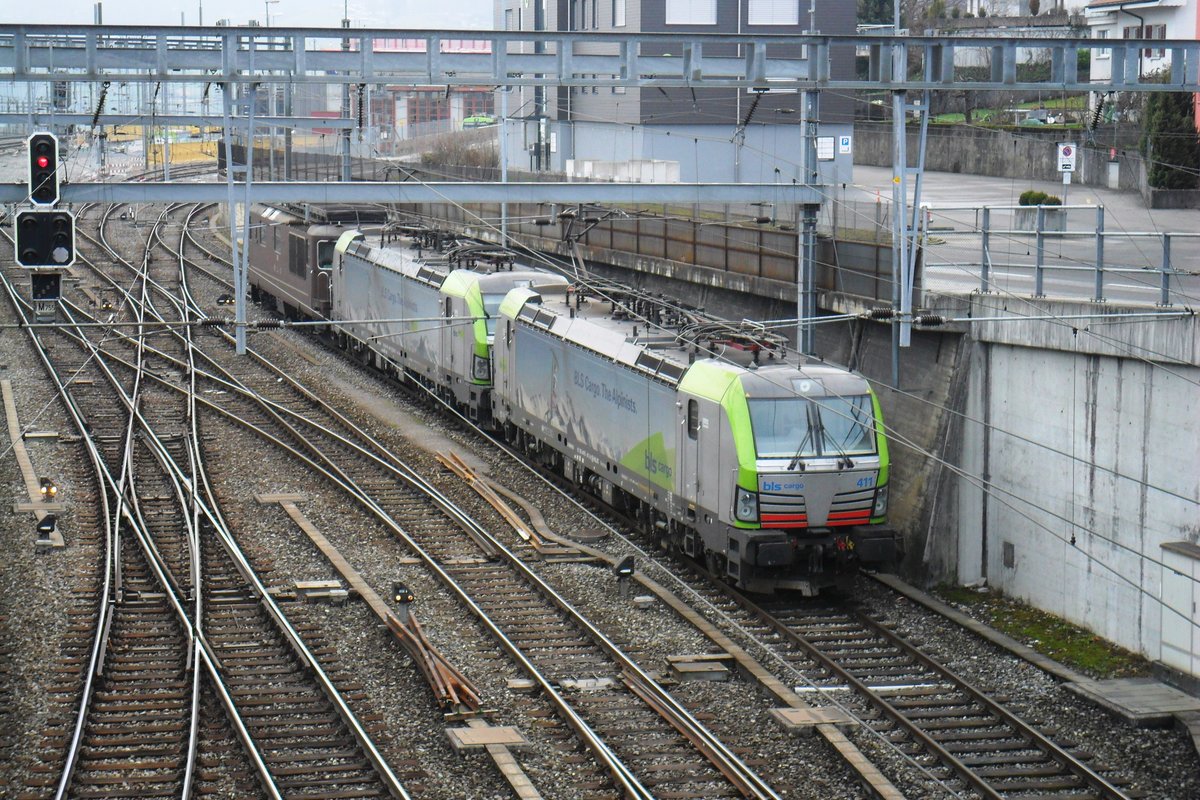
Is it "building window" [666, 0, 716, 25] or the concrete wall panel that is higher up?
"building window" [666, 0, 716, 25]

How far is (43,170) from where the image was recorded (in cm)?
1563

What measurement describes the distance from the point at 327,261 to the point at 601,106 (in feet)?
54.9

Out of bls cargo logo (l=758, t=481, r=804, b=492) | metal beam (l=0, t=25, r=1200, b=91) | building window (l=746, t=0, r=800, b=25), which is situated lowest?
bls cargo logo (l=758, t=481, r=804, b=492)

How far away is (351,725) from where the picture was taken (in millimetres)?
13742

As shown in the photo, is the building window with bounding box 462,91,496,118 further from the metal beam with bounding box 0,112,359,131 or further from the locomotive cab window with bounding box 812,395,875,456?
the locomotive cab window with bounding box 812,395,875,456

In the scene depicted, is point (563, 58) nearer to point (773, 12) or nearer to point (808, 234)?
point (808, 234)

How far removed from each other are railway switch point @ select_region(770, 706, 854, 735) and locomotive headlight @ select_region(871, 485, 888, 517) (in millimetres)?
3724

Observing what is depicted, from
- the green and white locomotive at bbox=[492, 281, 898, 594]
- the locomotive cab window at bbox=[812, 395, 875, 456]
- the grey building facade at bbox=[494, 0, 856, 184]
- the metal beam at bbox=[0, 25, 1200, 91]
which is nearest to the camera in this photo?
the green and white locomotive at bbox=[492, 281, 898, 594]

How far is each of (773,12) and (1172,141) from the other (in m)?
14.6

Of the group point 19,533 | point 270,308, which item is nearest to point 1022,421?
point 19,533

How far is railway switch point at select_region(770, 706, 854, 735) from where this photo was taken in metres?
13.9

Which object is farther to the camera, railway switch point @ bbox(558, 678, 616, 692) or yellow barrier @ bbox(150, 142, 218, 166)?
yellow barrier @ bbox(150, 142, 218, 166)

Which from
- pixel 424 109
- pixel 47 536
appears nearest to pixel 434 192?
pixel 47 536

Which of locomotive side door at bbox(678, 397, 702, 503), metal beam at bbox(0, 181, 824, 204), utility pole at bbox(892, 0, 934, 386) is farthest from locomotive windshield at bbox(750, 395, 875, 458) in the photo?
metal beam at bbox(0, 181, 824, 204)
